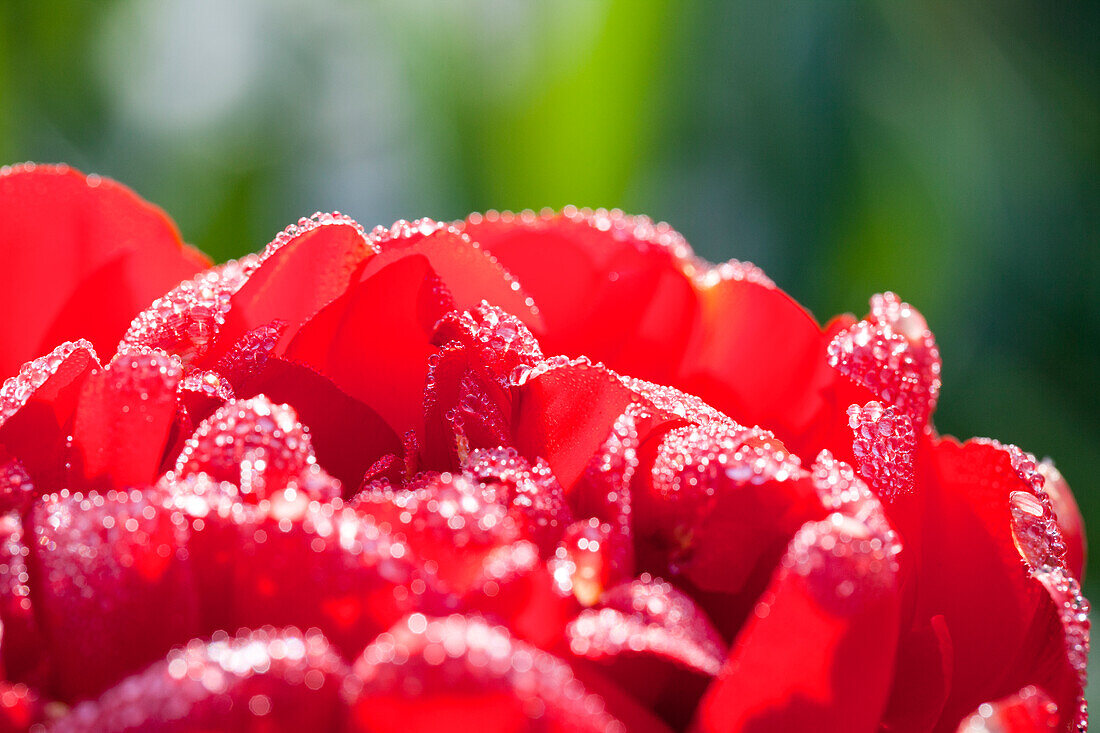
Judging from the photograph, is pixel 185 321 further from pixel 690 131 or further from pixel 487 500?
pixel 690 131

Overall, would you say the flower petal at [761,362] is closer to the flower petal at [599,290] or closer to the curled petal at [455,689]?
the flower petal at [599,290]

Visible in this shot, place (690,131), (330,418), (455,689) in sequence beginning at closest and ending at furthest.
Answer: (455,689)
(330,418)
(690,131)

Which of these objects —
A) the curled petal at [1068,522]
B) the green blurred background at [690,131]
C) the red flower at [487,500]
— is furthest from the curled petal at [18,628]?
the green blurred background at [690,131]

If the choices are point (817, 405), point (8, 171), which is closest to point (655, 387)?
point (817, 405)

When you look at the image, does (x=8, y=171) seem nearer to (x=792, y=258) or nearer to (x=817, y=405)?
(x=817, y=405)

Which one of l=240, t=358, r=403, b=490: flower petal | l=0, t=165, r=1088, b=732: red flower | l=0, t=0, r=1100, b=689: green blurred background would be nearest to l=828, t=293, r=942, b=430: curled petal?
l=0, t=165, r=1088, b=732: red flower

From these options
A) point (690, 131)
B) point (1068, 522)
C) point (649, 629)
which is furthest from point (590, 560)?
point (690, 131)

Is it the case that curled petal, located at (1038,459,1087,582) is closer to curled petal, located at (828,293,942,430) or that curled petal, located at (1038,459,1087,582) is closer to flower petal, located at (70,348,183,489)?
curled petal, located at (828,293,942,430)
